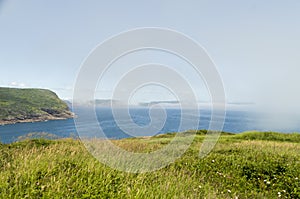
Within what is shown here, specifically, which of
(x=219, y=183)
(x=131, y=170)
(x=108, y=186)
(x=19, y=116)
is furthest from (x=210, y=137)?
(x=19, y=116)

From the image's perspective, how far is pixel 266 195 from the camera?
6660 mm

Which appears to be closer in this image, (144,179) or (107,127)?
(144,179)

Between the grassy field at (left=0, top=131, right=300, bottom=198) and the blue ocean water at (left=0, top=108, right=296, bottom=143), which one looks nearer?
the grassy field at (left=0, top=131, right=300, bottom=198)

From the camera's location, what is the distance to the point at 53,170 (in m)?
5.23

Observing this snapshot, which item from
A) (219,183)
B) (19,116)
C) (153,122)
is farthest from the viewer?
(19,116)

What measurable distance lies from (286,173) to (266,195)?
2.40 meters

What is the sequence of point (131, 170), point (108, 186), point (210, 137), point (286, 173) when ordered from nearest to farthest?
1. point (108, 186)
2. point (131, 170)
3. point (286, 173)
4. point (210, 137)

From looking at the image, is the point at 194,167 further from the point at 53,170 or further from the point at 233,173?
the point at 53,170

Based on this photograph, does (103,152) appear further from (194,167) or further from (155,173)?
(194,167)

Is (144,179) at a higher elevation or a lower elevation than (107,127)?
higher

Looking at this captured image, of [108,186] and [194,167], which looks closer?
[108,186]

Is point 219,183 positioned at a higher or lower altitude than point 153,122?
lower

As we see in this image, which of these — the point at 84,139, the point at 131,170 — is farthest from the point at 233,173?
the point at 84,139

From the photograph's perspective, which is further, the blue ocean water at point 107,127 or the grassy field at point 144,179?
the blue ocean water at point 107,127
